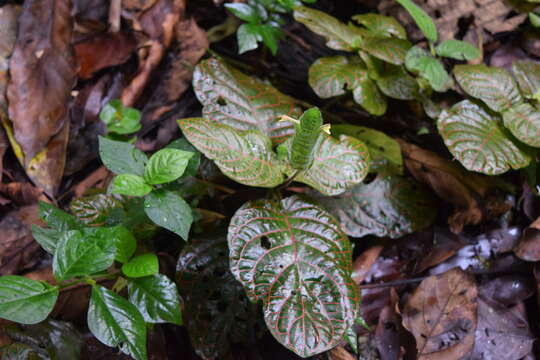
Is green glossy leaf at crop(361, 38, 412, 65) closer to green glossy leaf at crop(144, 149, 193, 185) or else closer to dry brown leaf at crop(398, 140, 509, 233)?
dry brown leaf at crop(398, 140, 509, 233)

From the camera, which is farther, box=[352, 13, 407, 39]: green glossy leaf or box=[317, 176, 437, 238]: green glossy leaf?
box=[352, 13, 407, 39]: green glossy leaf

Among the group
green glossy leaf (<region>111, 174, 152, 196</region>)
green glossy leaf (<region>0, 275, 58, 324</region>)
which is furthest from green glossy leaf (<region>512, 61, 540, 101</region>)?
green glossy leaf (<region>0, 275, 58, 324</region>)

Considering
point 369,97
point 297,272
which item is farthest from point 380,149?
point 297,272

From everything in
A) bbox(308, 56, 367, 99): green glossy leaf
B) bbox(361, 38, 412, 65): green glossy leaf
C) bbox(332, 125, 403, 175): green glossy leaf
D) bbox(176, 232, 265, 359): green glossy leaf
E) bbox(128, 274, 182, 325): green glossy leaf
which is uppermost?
bbox(361, 38, 412, 65): green glossy leaf

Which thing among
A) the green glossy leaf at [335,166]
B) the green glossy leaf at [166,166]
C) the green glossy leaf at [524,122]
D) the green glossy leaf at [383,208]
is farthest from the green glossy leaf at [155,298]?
the green glossy leaf at [524,122]

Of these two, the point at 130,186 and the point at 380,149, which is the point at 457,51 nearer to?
the point at 380,149

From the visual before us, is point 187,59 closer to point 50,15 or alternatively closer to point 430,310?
point 50,15
